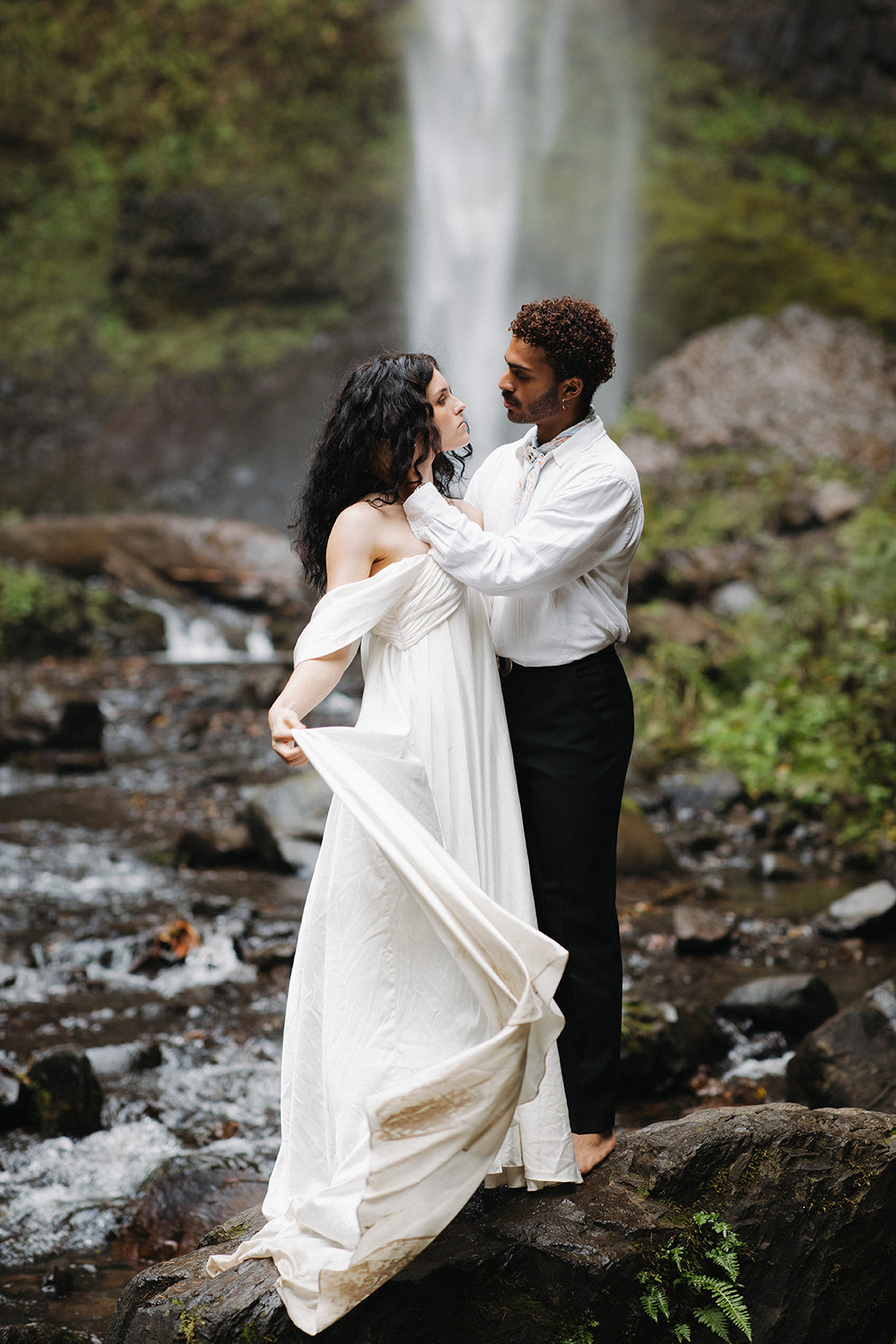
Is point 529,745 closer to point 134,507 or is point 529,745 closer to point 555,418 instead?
point 555,418

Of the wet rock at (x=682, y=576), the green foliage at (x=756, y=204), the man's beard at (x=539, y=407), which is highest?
the green foliage at (x=756, y=204)

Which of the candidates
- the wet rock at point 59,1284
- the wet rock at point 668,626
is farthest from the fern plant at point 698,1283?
the wet rock at point 668,626

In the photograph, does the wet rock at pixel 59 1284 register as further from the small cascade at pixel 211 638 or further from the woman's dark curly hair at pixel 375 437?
the small cascade at pixel 211 638

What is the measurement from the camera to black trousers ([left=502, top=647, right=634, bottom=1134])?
2959 millimetres

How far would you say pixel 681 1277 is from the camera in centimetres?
266

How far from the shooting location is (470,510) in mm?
3201

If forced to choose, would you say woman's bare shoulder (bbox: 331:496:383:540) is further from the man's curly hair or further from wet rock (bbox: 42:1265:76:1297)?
wet rock (bbox: 42:1265:76:1297)

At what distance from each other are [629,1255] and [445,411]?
216 cm

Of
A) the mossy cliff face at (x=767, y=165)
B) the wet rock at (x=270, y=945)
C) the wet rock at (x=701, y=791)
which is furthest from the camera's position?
the mossy cliff face at (x=767, y=165)

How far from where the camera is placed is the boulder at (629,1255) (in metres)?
2.54

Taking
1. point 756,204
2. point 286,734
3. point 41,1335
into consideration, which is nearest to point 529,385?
point 286,734

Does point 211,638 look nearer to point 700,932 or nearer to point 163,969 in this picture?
point 163,969

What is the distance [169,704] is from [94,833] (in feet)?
11.6

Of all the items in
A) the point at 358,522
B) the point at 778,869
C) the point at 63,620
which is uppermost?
the point at 358,522
